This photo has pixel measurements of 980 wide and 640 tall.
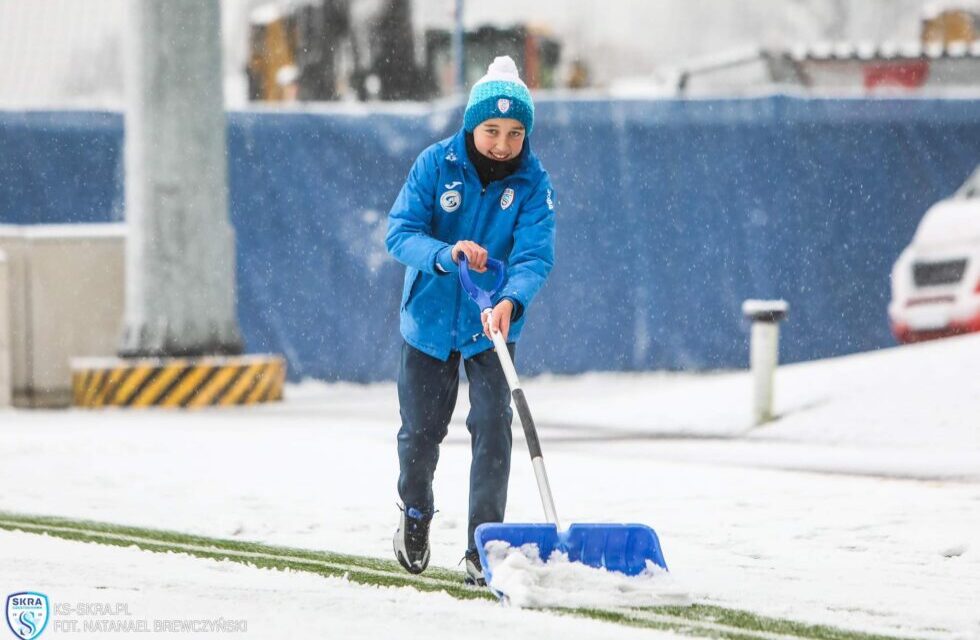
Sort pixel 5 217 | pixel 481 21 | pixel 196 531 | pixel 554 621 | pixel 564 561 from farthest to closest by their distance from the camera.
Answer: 1. pixel 481 21
2. pixel 5 217
3. pixel 196 531
4. pixel 564 561
5. pixel 554 621

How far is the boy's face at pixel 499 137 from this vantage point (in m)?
5.48

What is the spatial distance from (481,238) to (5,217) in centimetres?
1009

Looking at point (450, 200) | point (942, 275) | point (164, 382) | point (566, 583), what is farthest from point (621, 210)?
point (566, 583)

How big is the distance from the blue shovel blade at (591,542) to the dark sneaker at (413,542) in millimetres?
506

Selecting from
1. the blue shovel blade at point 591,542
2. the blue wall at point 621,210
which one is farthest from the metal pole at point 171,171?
the blue shovel blade at point 591,542

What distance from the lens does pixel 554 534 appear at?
5305 mm

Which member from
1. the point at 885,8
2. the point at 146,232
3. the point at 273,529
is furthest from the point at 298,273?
the point at 885,8

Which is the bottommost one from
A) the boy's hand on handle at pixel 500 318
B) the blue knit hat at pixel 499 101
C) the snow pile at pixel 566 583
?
the snow pile at pixel 566 583

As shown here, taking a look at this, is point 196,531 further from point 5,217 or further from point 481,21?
point 481,21

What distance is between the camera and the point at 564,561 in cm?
525

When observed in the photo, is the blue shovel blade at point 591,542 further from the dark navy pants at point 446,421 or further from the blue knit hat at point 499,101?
the blue knit hat at point 499,101

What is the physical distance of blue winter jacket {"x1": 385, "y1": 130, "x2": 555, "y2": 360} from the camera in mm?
5543

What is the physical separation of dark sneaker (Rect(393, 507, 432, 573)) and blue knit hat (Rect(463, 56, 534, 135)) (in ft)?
4.46

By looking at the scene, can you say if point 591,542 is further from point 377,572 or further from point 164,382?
point 164,382
